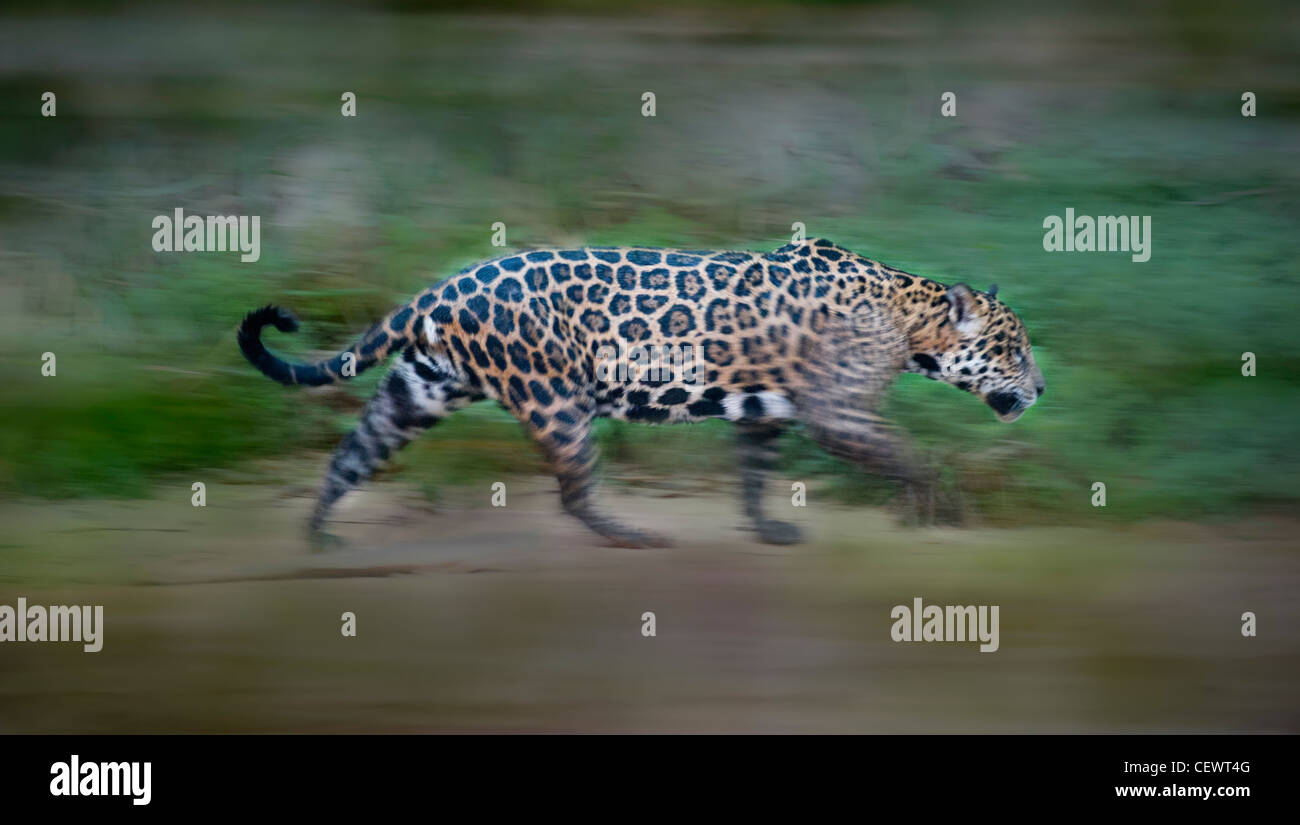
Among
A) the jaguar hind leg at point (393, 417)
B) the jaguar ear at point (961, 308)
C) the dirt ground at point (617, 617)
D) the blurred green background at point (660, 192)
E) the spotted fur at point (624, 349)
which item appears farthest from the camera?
A: the blurred green background at point (660, 192)

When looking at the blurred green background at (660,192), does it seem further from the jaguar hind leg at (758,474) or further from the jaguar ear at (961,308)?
the jaguar ear at (961,308)

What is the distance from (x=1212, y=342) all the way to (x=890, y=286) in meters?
2.77

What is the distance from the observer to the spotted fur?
581 centimetres

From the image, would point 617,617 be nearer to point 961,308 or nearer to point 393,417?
point 393,417

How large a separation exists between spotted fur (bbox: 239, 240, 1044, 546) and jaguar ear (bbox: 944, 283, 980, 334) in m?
0.17

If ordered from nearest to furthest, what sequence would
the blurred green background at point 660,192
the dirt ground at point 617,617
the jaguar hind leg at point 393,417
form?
the dirt ground at point 617,617 → the jaguar hind leg at point 393,417 → the blurred green background at point 660,192

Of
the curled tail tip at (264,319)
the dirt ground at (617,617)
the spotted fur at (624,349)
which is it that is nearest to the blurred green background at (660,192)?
the dirt ground at (617,617)

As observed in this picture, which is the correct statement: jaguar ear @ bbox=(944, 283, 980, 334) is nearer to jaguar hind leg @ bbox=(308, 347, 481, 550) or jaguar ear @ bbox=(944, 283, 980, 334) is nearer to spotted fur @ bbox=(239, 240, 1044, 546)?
spotted fur @ bbox=(239, 240, 1044, 546)

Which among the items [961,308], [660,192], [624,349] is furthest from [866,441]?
[660,192]

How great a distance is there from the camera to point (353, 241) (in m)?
8.24

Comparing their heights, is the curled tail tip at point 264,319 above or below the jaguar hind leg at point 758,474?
above

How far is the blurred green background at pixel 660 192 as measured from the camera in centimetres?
732

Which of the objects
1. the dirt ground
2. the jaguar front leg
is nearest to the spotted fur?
the jaguar front leg

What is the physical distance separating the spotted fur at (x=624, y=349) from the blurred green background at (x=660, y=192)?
0.99 m
